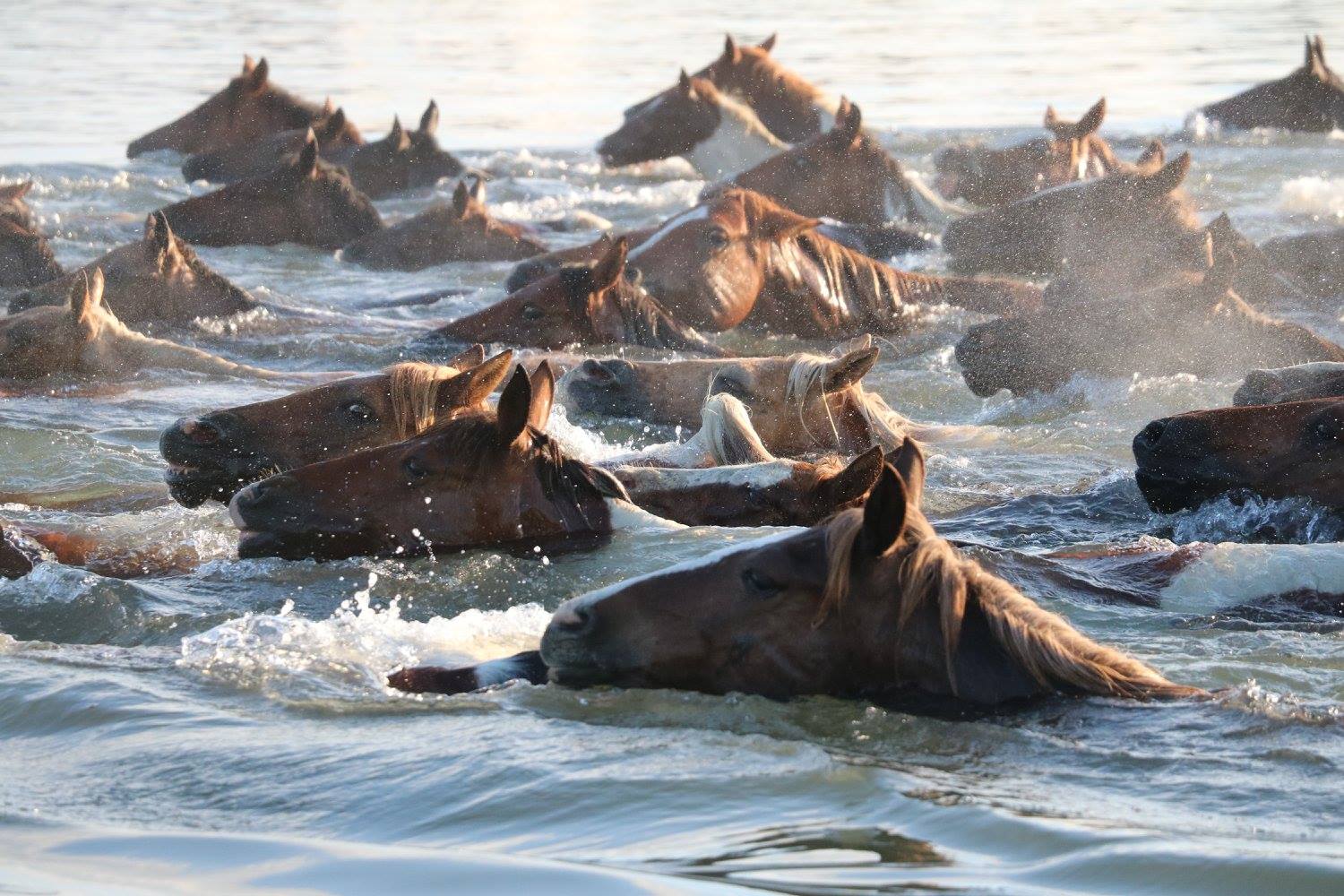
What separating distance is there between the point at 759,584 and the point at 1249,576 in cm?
184

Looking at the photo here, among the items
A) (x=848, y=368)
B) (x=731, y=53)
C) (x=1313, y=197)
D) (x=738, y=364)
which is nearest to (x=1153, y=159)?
(x=1313, y=197)

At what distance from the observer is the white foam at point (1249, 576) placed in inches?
211

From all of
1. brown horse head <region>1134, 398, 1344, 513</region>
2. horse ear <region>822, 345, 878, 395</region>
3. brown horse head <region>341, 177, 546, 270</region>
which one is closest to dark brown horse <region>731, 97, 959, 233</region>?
brown horse head <region>341, 177, 546, 270</region>

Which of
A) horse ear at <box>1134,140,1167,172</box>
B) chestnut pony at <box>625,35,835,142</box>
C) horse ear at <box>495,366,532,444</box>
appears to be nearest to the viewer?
horse ear at <box>495,366,532,444</box>

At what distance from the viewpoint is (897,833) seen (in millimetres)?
3609

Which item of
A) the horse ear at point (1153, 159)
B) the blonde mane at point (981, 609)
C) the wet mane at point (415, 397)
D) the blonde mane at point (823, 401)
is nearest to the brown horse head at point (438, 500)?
the wet mane at point (415, 397)

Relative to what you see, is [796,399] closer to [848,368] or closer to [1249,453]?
[848,368]

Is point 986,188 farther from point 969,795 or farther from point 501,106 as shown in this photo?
point 969,795

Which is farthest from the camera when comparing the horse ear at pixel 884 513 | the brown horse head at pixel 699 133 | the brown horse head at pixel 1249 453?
the brown horse head at pixel 699 133

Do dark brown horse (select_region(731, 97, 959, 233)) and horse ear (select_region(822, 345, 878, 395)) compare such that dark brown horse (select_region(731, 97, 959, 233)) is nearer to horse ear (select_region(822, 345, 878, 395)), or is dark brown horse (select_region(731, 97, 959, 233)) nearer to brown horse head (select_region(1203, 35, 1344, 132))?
horse ear (select_region(822, 345, 878, 395))

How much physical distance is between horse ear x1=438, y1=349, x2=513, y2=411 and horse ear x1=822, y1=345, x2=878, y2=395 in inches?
53.7

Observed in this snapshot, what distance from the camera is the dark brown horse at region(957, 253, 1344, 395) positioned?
10164 millimetres

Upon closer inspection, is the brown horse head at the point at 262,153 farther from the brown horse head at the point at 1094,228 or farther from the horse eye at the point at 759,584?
the horse eye at the point at 759,584

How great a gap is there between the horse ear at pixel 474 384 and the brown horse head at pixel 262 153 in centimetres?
1280
